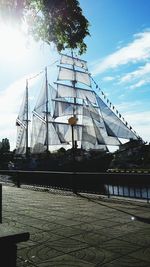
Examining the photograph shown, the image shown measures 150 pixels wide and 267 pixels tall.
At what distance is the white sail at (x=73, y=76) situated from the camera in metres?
103

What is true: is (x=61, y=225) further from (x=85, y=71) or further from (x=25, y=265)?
(x=85, y=71)

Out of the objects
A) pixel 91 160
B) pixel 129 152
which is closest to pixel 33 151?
pixel 91 160

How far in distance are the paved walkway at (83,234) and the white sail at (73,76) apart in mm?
93558

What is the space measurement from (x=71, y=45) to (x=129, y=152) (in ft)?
253

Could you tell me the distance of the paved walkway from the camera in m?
5.25

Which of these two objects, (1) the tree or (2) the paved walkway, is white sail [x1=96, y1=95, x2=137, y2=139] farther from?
(1) the tree

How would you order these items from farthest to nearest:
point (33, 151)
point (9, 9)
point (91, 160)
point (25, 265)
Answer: point (33, 151) → point (91, 160) → point (9, 9) → point (25, 265)

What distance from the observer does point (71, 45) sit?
359 inches

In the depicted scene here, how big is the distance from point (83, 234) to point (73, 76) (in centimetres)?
10018

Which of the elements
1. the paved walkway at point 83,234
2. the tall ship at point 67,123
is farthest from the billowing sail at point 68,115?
the paved walkway at point 83,234

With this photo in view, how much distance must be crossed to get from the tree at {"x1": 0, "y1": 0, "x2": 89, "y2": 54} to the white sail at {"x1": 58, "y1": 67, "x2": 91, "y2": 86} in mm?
93693

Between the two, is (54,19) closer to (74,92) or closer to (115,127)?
(115,127)

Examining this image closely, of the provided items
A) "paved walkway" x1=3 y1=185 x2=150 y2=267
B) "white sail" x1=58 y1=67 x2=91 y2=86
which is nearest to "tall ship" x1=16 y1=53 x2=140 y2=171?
"white sail" x1=58 y1=67 x2=91 y2=86

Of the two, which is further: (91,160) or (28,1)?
(91,160)
